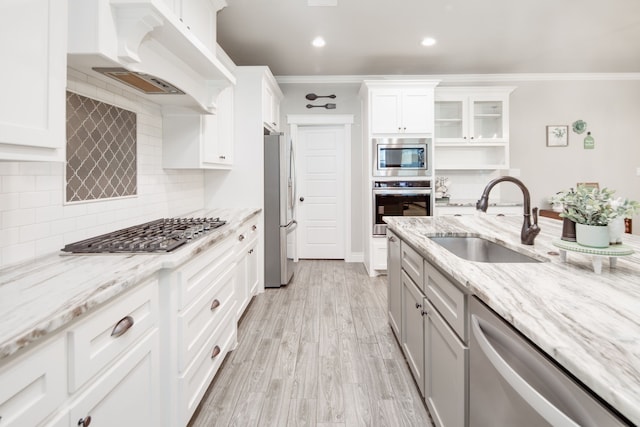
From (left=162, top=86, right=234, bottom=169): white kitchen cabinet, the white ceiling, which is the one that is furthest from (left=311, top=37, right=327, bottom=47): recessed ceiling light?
(left=162, top=86, right=234, bottom=169): white kitchen cabinet

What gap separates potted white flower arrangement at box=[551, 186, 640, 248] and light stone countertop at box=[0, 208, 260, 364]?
149cm

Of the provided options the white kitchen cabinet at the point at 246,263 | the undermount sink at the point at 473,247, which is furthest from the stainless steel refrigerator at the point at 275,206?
the undermount sink at the point at 473,247

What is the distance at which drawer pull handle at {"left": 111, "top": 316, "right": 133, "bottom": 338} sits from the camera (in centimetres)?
105

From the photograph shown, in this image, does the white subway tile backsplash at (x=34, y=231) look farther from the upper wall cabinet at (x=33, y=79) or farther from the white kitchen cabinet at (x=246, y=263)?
the white kitchen cabinet at (x=246, y=263)

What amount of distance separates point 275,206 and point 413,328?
6.83ft

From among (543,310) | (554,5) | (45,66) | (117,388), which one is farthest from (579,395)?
(554,5)

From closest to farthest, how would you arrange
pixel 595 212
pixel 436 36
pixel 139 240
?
pixel 595 212 → pixel 139 240 → pixel 436 36

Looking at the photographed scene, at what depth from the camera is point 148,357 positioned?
1256 mm

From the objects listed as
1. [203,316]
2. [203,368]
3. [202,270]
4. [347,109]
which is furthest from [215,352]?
[347,109]

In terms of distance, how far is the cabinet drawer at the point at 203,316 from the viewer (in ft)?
4.76

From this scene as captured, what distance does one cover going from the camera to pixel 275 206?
3.55 m

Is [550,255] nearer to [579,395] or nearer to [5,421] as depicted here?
[579,395]

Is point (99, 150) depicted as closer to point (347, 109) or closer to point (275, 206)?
point (275, 206)

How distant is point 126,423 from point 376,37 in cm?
375
